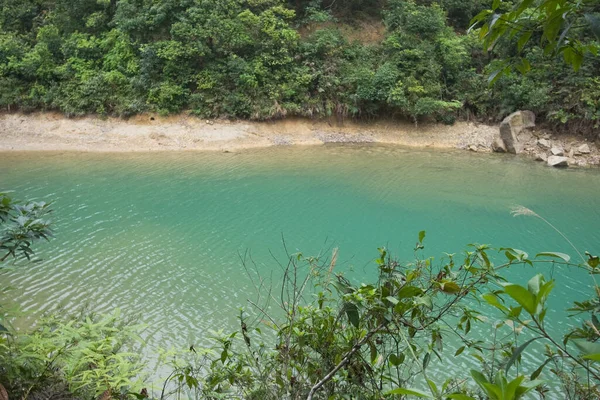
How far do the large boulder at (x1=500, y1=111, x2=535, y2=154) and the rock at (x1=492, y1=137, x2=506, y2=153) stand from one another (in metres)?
0.11

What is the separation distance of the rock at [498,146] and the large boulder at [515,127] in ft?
0.35

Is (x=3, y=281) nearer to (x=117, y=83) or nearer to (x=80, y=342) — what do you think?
(x=80, y=342)

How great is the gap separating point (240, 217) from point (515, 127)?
11.6 metres

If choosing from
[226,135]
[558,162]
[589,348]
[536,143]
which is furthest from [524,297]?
[536,143]

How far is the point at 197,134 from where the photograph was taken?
15.8m

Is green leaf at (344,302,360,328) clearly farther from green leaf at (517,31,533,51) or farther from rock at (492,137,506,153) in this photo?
rock at (492,137,506,153)

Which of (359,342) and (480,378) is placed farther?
(359,342)

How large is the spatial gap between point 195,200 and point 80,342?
26.1 ft

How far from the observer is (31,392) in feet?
7.14

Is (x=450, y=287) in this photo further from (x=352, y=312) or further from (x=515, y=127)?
(x=515, y=127)

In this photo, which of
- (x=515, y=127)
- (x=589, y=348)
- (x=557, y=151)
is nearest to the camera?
(x=589, y=348)

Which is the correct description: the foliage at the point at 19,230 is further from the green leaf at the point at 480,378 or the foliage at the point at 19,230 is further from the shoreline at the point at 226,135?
the shoreline at the point at 226,135

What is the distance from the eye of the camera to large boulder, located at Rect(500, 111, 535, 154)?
15.1 m

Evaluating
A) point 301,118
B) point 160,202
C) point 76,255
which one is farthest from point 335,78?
point 76,255
